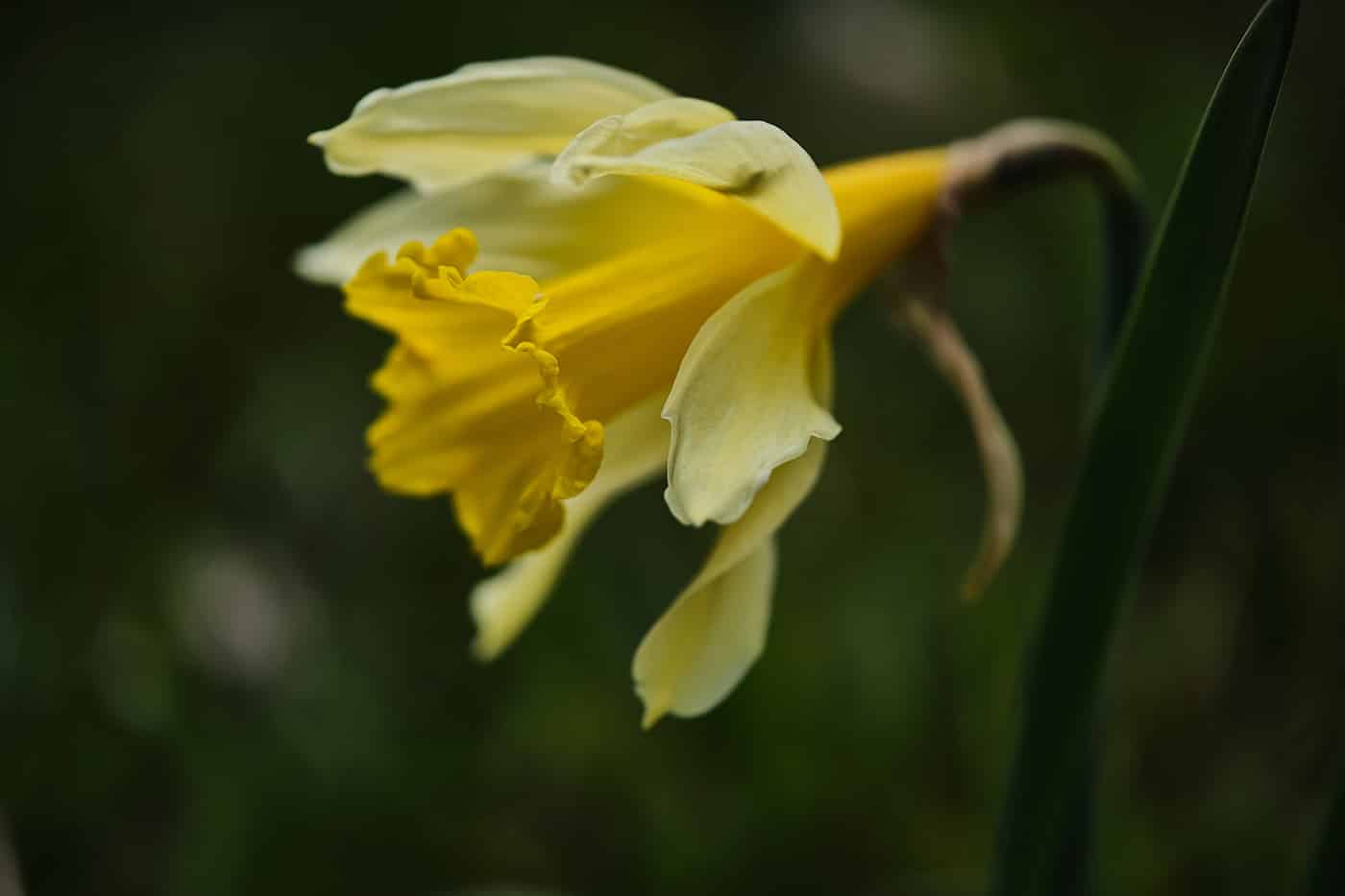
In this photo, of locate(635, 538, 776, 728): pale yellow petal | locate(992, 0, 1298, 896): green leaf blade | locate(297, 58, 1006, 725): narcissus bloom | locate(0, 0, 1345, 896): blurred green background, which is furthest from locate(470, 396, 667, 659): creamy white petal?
locate(0, 0, 1345, 896): blurred green background

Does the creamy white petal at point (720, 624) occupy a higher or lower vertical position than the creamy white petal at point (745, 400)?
lower

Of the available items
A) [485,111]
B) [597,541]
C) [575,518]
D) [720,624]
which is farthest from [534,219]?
[597,541]

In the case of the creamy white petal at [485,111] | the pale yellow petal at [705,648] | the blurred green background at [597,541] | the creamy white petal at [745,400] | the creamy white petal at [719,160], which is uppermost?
the creamy white petal at [719,160]

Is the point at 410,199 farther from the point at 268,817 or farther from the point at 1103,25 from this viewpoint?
the point at 1103,25

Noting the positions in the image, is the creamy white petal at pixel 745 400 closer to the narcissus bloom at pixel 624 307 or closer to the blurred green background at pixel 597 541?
the narcissus bloom at pixel 624 307

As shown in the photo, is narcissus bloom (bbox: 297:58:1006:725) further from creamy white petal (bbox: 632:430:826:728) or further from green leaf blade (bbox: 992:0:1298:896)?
green leaf blade (bbox: 992:0:1298:896)

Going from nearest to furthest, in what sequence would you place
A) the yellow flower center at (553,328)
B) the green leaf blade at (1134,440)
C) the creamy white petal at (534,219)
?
the green leaf blade at (1134,440) → the yellow flower center at (553,328) → the creamy white petal at (534,219)

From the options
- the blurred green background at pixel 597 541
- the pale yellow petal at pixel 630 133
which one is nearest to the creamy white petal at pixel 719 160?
the pale yellow petal at pixel 630 133
